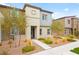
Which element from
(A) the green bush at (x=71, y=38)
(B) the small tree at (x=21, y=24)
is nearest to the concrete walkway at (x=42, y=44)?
(B) the small tree at (x=21, y=24)

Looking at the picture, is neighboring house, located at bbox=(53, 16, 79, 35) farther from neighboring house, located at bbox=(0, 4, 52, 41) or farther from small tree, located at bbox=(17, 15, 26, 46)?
small tree, located at bbox=(17, 15, 26, 46)

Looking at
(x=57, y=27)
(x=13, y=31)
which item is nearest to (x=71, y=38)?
(x=57, y=27)

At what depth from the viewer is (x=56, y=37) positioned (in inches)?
139

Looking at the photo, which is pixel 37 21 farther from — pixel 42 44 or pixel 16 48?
pixel 16 48

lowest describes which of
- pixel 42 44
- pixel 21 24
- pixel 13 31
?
pixel 42 44

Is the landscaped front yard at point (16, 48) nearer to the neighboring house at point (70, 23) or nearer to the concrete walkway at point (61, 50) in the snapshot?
the concrete walkway at point (61, 50)

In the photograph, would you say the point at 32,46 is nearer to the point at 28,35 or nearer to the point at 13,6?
the point at 28,35

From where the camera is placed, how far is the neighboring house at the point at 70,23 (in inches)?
139

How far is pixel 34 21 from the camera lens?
11.4 feet

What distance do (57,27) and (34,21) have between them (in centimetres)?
48

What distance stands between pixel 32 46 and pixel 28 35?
0.82 ft

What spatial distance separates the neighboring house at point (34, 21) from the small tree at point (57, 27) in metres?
0.09

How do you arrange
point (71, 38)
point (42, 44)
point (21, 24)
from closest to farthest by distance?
point (21, 24) < point (42, 44) < point (71, 38)

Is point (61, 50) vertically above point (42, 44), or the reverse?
point (42, 44)
